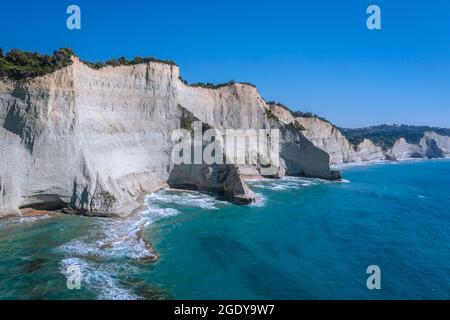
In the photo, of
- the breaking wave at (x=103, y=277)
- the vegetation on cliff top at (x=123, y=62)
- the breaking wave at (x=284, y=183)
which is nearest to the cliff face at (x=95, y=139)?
the vegetation on cliff top at (x=123, y=62)

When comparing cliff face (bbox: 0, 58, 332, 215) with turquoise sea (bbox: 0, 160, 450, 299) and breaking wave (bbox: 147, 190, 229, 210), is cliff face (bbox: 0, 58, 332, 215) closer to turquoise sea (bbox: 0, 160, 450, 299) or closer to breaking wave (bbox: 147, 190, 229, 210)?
breaking wave (bbox: 147, 190, 229, 210)

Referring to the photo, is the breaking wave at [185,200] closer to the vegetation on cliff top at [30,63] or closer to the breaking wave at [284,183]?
the breaking wave at [284,183]

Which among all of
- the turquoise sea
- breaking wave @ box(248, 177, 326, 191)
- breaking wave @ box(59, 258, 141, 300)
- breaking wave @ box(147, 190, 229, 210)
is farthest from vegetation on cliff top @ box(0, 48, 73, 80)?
breaking wave @ box(248, 177, 326, 191)

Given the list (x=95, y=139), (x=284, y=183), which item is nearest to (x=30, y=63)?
(x=95, y=139)
